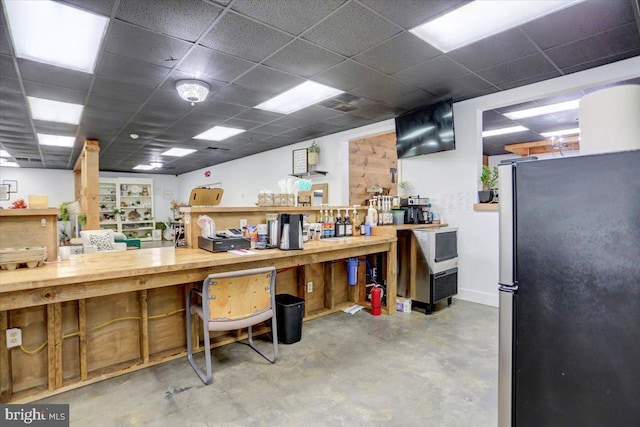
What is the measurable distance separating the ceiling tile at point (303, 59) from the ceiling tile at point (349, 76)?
111 millimetres

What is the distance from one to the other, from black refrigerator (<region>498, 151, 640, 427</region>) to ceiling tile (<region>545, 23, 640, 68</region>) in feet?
8.49

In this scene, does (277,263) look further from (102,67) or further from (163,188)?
(163,188)

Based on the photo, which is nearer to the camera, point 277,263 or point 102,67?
point 277,263

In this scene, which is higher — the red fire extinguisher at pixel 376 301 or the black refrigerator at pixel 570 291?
the black refrigerator at pixel 570 291

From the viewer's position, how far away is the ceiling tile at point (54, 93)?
361 centimetres

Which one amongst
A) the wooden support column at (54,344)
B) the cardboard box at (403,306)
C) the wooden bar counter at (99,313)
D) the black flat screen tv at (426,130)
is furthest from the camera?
the black flat screen tv at (426,130)

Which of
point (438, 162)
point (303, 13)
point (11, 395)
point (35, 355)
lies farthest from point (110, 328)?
point (438, 162)

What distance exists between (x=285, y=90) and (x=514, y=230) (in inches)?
132

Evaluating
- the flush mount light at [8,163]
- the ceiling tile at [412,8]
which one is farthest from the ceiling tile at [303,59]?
the flush mount light at [8,163]

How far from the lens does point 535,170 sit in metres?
1.13

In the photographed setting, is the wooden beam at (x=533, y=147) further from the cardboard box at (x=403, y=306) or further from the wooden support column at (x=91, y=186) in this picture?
the wooden support column at (x=91, y=186)

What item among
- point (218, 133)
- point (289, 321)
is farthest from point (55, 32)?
point (218, 133)

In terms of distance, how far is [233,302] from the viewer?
2.23 metres

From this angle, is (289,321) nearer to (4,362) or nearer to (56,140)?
(4,362)
